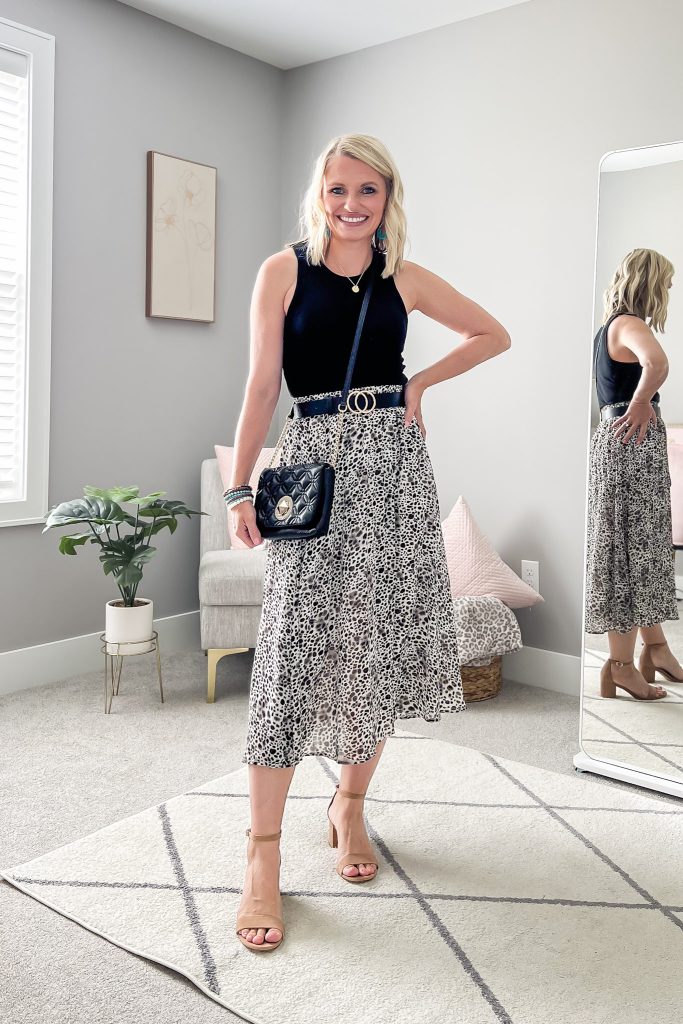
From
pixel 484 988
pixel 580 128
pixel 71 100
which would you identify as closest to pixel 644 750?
pixel 484 988

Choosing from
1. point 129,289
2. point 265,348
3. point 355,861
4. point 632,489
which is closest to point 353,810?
point 355,861

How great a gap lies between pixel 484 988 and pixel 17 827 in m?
1.16

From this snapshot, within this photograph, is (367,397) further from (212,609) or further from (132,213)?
(132,213)

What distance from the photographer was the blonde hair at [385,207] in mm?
1694

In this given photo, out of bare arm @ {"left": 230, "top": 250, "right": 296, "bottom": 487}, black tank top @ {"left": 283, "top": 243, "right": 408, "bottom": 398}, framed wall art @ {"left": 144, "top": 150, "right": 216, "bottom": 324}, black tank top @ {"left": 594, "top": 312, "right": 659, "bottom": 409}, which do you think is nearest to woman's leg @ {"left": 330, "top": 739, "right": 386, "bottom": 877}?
bare arm @ {"left": 230, "top": 250, "right": 296, "bottom": 487}

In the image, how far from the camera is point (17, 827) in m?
2.12

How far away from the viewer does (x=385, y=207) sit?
1.75 metres

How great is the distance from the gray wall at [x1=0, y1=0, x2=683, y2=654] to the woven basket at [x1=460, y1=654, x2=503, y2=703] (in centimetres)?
30

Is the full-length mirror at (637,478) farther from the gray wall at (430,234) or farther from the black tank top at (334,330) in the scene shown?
the black tank top at (334,330)

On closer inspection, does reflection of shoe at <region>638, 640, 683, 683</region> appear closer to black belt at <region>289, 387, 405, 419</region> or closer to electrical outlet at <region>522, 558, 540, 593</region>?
electrical outlet at <region>522, 558, 540, 593</region>

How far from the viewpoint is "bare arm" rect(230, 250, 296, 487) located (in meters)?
1.71

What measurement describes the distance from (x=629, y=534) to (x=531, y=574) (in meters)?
0.94

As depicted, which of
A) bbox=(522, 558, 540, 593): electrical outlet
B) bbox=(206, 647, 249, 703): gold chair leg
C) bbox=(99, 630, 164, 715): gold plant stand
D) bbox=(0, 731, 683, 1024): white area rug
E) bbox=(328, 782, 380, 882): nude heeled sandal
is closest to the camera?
bbox=(0, 731, 683, 1024): white area rug

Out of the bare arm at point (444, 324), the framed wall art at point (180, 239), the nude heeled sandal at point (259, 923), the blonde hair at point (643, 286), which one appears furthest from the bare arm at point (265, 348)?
the framed wall art at point (180, 239)
